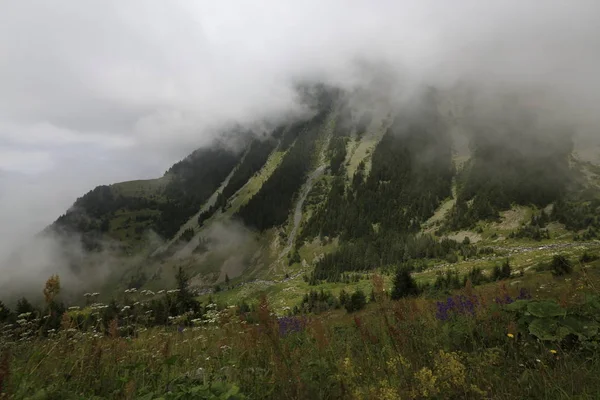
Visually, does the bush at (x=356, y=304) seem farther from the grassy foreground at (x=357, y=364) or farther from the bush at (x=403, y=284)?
the grassy foreground at (x=357, y=364)

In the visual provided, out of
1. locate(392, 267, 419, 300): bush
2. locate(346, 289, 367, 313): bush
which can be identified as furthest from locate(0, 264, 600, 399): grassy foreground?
locate(346, 289, 367, 313): bush

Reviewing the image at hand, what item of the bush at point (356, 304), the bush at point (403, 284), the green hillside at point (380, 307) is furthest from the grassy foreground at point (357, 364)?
the bush at point (356, 304)

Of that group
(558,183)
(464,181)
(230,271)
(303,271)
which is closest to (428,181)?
(464,181)

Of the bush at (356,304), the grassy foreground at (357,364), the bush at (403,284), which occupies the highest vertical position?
the grassy foreground at (357,364)

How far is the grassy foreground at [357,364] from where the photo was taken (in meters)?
3.02

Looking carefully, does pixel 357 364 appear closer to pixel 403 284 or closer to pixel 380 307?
pixel 380 307

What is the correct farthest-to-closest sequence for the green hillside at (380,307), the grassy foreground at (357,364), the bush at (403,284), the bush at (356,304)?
the bush at (356,304) < the bush at (403,284) < the green hillside at (380,307) < the grassy foreground at (357,364)

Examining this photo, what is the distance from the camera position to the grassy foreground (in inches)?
119

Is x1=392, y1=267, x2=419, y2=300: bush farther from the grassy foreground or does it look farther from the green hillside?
the grassy foreground

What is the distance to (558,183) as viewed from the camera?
153625 millimetres

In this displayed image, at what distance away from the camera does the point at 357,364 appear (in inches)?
177

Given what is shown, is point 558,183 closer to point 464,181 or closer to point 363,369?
point 464,181

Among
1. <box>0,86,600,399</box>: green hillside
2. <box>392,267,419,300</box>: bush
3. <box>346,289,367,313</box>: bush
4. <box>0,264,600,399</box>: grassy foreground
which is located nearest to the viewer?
<box>0,264,600,399</box>: grassy foreground

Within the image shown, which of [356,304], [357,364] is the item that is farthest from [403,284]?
[357,364]
